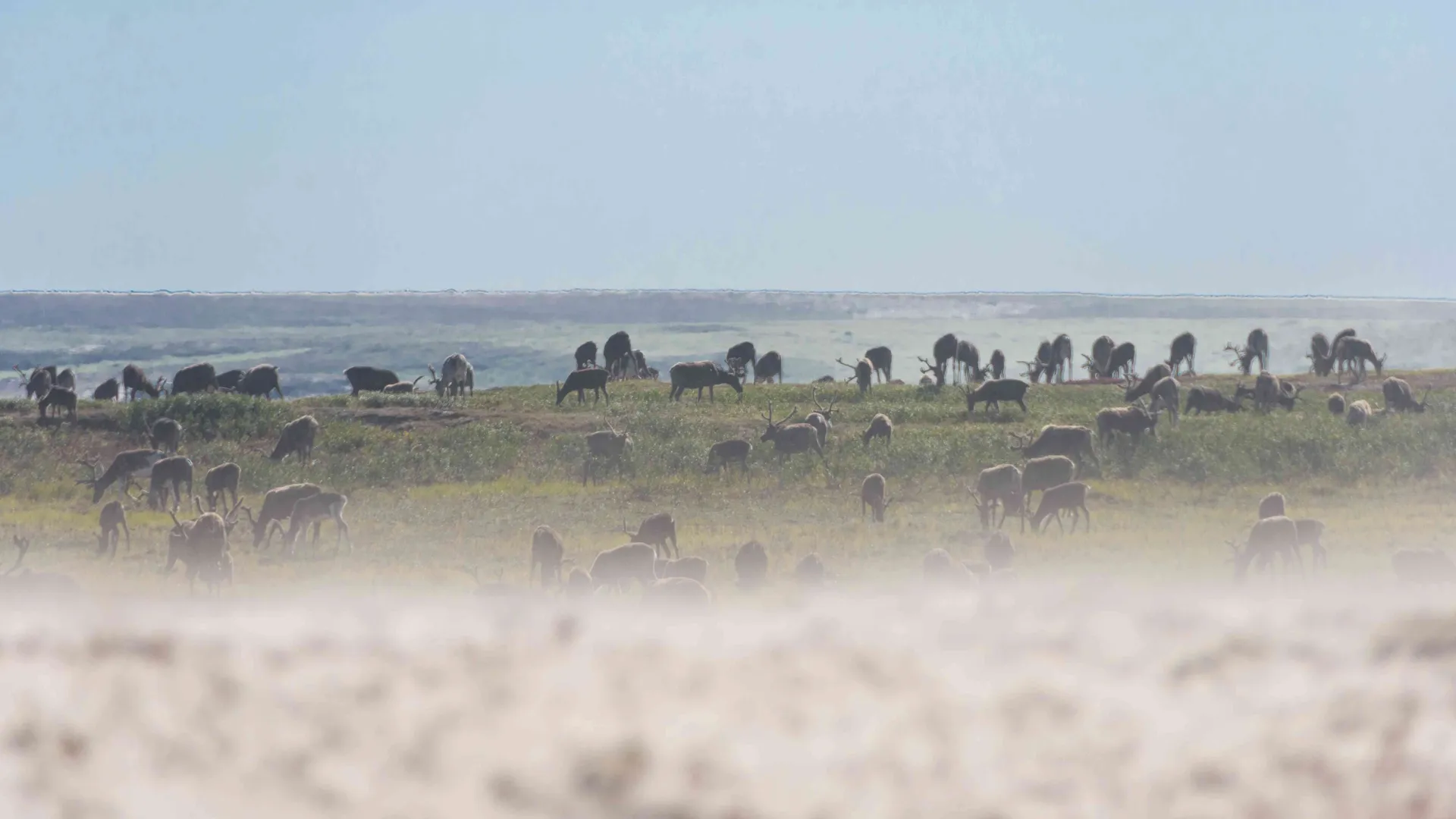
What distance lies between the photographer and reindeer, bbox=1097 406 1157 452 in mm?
9922

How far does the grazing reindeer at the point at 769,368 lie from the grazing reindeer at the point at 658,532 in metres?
4.95

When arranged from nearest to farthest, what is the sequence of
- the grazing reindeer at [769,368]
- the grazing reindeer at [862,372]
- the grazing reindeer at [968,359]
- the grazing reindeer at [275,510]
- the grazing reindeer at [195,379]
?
the grazing reindeer at [275,510], the grazing reindeer at [195,379], the grazing reindeer at [862,372], the grazing reindeer at [769,368], the grazing reindeer at [968,359]

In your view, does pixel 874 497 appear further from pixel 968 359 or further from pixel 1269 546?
pixel 968 359

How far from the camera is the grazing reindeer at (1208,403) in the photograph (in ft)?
35.4

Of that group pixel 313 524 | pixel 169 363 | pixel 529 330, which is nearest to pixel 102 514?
pixel 313 524

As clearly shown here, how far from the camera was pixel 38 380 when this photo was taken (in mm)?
10180

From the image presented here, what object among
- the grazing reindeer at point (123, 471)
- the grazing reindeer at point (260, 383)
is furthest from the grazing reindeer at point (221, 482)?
the grazing reindeer at point (260, 383)

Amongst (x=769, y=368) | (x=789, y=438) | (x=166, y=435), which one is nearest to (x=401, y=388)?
(x=166, y=435)

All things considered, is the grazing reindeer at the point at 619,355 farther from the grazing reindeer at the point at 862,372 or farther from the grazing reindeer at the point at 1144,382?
the grazing reindeer at the point at 1144,382

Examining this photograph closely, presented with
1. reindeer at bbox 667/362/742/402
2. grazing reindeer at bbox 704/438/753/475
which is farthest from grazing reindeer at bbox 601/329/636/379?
grazing reindeer at bbox 704/438/753/475

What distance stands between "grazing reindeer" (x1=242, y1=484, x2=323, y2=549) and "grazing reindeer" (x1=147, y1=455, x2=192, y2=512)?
0.54 meters

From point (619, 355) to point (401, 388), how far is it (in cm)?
241

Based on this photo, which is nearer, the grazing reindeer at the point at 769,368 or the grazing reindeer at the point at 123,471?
the grazing reindeer at the point at 123,471

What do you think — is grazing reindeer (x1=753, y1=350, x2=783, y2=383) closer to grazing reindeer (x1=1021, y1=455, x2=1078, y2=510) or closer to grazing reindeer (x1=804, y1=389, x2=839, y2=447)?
grazing reindeer (x1=804, y1=389, x2=839, y2=447)
